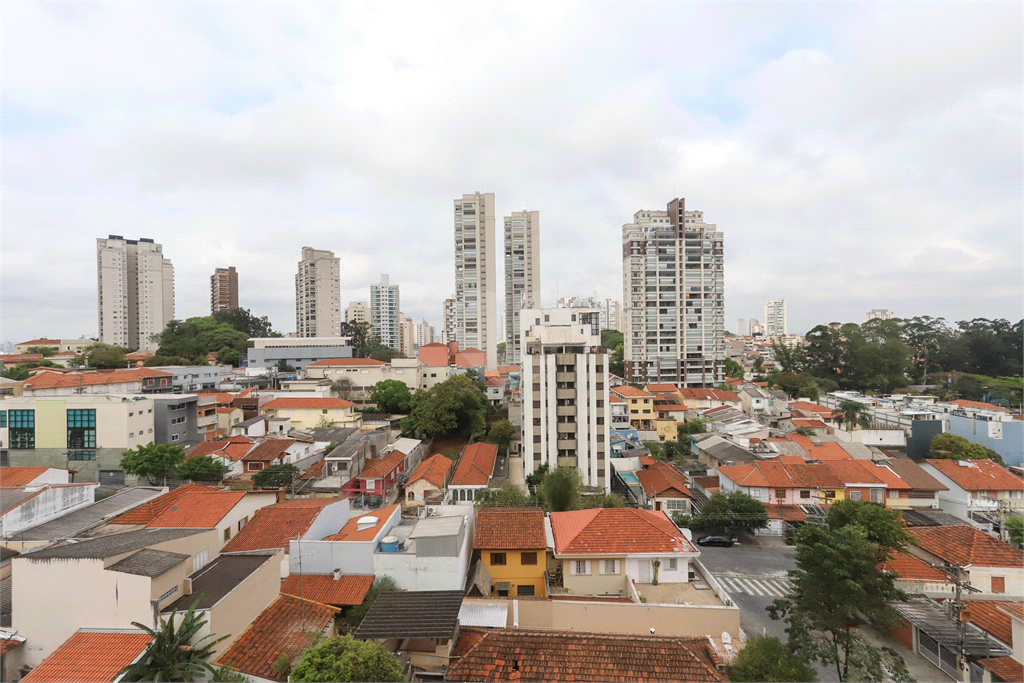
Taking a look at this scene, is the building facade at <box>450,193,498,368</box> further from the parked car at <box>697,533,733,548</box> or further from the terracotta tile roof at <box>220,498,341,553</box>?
the terracotta tile roof at <box>220,498,341,553</box>

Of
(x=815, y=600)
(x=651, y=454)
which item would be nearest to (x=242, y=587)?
(x=815, y=600)

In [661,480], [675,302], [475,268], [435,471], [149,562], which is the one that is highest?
[475,268]

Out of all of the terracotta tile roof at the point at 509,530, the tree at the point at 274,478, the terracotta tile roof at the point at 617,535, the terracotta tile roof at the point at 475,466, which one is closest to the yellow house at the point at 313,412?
the terracotta tile roof at the point at 475,466

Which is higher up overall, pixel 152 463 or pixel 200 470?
pixel 152 463

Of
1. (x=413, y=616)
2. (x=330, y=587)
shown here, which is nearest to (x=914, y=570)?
(x=413, y=616)

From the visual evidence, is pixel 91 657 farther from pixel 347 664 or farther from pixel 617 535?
pixel 617 535

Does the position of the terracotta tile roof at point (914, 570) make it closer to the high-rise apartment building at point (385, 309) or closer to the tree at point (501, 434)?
the tree at point (501, 434)

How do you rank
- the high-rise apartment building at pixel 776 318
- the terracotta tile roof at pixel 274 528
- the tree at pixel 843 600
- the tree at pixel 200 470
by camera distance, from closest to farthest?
the tree at pixel 843 600 < the terracotta tile roof at pixel 274 528 < the tree at pixel 200 470 < the high-rise apartment building at pixel 776 318
